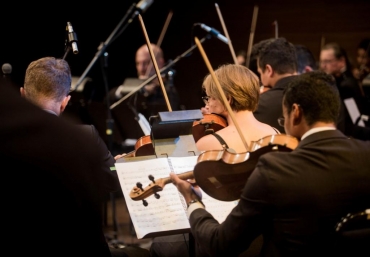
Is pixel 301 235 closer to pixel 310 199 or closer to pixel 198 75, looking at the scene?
pixel 310 199

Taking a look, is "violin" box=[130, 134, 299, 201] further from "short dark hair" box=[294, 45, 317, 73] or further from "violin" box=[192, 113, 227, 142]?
"short dark hair" box=[294, 45, 317, 73]

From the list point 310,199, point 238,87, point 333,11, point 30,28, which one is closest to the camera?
point 310,199

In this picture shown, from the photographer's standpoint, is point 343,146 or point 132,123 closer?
point 343,146

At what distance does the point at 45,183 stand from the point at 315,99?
3.44ft

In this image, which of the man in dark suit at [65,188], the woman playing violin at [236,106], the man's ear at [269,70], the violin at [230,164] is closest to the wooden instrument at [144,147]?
the woman playing violin at [236,106]

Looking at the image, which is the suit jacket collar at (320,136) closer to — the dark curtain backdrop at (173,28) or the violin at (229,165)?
the violin at (229,165)

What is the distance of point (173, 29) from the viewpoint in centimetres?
761

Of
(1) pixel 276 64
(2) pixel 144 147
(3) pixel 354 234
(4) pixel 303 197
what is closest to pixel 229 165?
(4) pixel 303 197

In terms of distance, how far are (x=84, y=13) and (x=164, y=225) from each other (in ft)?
17.2

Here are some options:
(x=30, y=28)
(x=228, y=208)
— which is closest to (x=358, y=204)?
(x=228, y=208)

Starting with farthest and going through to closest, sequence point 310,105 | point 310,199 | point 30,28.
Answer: point 30,28, point 310,105, point 310,199

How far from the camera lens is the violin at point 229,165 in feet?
6.66

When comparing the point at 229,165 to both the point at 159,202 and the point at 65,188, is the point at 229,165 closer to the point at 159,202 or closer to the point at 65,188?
the point at 159,202

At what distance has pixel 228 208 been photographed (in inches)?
91.5
